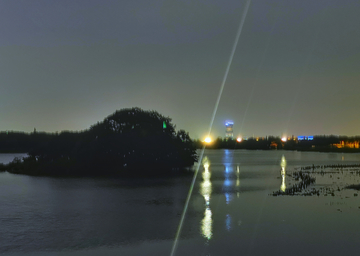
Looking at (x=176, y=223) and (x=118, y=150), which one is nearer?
(x=176, y=223)

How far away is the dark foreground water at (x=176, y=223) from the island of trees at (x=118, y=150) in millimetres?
18149

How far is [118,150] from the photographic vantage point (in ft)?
148

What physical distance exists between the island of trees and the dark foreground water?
18149 mm

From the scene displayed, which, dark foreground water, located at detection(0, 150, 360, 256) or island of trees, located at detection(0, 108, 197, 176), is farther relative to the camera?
island of trees, located at detection(0, 108, 197, 176)

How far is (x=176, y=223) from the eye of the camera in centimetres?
1502

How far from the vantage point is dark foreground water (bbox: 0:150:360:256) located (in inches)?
457

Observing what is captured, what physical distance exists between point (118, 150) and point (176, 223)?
31.0 metres

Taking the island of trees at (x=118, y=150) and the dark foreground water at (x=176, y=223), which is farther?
the island of trees at (x=118, y=150)

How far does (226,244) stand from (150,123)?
38094mm

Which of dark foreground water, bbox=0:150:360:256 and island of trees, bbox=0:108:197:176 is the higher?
island of trees, bbox=0:108:197:176

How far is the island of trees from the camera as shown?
4288 centimetres

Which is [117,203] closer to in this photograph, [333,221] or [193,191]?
[193,191]

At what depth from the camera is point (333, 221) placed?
15312 mm

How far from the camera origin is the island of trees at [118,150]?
1688 inches
